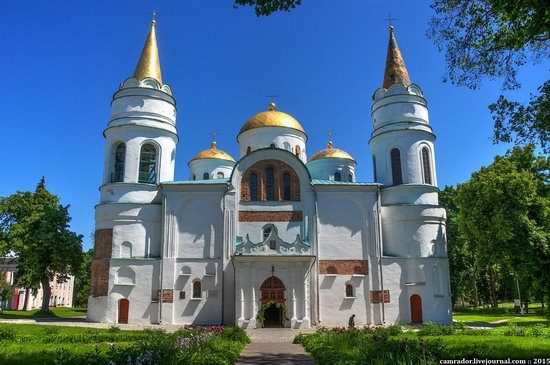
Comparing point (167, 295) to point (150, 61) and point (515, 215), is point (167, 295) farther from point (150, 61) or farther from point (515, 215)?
point (515, 215)

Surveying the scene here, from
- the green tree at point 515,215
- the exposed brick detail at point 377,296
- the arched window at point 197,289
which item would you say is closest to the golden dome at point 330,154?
the green tree at point 515,215

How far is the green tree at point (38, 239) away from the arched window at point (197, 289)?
12154 millimetres

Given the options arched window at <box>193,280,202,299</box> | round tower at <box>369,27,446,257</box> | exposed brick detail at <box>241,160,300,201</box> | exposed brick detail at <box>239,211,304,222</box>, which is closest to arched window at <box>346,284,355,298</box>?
round tower at <box>369,27,446,257</box>

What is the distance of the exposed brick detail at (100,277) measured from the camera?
2824 cm

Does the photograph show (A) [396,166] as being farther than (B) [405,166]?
Yes

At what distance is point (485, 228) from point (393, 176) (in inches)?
262

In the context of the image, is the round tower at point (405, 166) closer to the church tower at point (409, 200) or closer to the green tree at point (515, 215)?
the church tower at point (409, 200)

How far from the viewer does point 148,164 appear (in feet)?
103

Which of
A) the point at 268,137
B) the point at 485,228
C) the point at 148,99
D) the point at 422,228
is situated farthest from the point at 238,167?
the point at 485,228

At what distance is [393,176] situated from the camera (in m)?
31.5

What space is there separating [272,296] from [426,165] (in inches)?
555

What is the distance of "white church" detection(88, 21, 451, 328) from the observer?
27.3m

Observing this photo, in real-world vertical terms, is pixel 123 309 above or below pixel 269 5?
below

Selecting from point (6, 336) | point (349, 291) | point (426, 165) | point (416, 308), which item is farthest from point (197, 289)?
point (426, 165)
